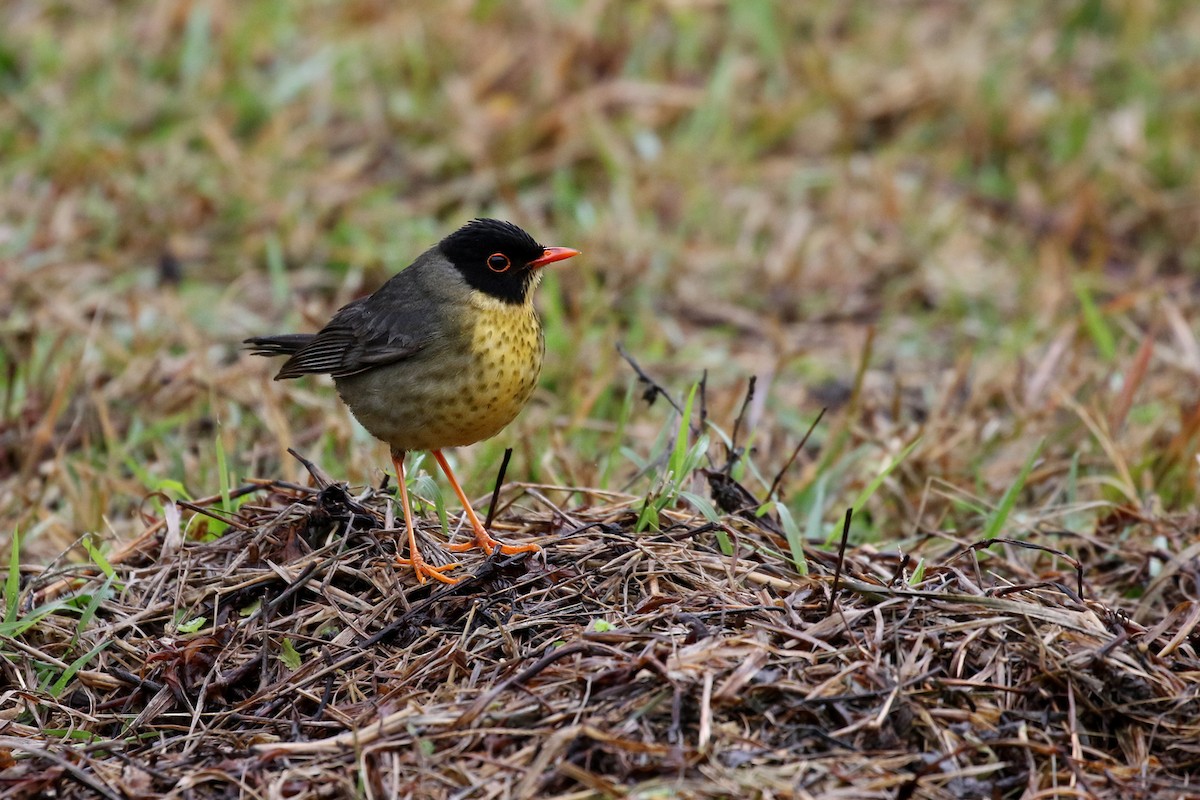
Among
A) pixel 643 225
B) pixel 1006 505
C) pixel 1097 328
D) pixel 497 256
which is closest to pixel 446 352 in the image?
pixel 497 256

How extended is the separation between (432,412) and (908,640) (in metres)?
1.56

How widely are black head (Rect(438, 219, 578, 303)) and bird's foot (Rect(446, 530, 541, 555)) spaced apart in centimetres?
75

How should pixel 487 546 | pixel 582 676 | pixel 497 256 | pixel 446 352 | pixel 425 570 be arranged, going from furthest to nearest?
pixel 497 256 < pixel 446 352 < pixel 487 546 < pixel 425 570 < pixel 582 676

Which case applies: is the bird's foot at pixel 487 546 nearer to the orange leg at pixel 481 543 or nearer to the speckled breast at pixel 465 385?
the orange leg at pixel 481 543

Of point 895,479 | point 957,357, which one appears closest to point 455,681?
point 895,479

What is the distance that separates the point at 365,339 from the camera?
482 cm

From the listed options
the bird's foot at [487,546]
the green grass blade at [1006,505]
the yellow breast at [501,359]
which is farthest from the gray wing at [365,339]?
the green grass blade at [1006,505]

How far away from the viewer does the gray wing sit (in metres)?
4.65

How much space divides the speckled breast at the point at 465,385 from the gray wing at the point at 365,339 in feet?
0.22

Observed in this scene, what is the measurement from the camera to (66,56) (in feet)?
29.3

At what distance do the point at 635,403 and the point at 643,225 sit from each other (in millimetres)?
1911

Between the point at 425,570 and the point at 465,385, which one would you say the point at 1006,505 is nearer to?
the point at 465,385

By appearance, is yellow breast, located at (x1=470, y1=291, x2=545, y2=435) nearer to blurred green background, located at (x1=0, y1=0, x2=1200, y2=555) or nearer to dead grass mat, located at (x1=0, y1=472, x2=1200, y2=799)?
dead grass mat, located at (x1=0, y1=472, x2=1200, y2=799)

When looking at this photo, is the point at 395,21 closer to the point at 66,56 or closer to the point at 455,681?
the point at 66,56
